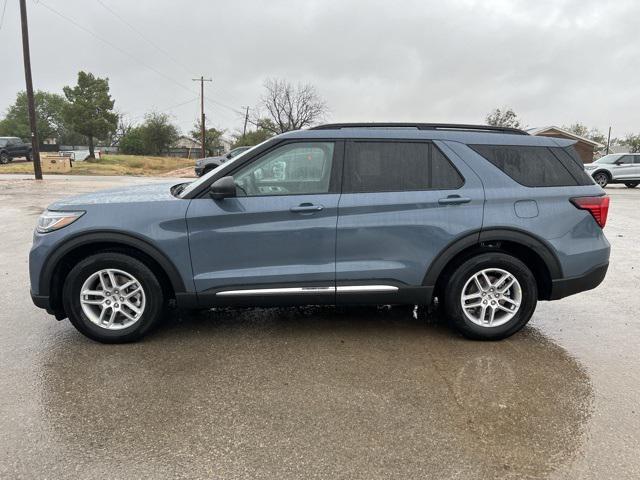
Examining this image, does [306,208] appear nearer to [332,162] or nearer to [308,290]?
[332,162]

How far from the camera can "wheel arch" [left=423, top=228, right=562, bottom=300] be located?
149 inches

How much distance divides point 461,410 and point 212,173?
2.53 m

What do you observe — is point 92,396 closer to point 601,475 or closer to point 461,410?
point 461,410

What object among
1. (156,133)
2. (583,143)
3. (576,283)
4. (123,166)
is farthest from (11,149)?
(583,143)

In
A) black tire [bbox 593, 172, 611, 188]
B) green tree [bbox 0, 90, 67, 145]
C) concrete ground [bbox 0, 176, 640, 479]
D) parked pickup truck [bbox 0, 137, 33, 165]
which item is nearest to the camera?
concrete ground [bbox 0, 176, 640, 479]

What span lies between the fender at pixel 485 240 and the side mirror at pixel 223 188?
1684 mm

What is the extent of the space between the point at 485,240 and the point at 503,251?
0.30 m

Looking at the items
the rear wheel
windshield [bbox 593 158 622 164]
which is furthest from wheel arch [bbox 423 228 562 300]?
windshield [bbox 593 158 622 164]

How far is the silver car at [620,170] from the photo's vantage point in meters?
23.0

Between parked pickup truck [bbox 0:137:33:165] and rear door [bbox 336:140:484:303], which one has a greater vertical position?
parked pickup truck [bbox 0:137:33:165]

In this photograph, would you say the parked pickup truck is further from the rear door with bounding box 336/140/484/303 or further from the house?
the house

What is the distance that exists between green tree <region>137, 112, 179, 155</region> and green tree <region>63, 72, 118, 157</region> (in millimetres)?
14118

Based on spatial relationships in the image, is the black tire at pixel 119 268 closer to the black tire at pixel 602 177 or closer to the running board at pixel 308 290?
the running board at pixel 308 290

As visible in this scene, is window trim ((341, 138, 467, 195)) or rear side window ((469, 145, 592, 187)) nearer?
window trim ((341, 138, 467, 195))
